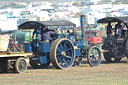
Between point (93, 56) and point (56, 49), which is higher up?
point (56, 49)

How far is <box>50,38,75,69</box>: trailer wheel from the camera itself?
1434cm

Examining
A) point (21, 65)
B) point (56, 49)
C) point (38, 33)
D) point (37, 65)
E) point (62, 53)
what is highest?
point (38, 33)

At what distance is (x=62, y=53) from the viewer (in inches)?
582

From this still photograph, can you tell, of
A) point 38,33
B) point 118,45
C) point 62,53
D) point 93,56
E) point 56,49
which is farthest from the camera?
point 118,45

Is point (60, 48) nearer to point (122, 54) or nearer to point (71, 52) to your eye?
point (71, 52)

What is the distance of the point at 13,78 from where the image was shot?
1157 centimetres

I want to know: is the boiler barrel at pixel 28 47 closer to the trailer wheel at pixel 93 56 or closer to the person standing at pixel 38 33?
the person standing at pixel 38 33

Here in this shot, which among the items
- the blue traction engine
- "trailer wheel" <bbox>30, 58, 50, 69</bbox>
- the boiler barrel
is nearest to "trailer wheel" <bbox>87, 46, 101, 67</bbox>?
the blue traction engine

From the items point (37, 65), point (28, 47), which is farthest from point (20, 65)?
point (37, 65)

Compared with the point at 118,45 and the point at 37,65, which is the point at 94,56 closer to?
the point at 118,45

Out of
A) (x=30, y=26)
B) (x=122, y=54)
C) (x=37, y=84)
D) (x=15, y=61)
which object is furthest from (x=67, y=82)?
(x=122, y=54)

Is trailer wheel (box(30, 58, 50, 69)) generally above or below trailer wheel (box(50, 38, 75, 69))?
below

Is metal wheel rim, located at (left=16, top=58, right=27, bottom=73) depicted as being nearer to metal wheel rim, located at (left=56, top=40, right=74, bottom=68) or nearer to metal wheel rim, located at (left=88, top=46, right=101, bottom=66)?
metal wheel rim, located at (left=56, top=40, right=74, bottom=68)

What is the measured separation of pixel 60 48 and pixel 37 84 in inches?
189
